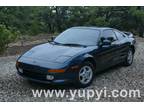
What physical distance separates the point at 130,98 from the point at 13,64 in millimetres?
4015

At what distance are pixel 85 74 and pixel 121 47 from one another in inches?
77.6

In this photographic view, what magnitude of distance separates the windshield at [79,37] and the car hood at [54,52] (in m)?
0.33

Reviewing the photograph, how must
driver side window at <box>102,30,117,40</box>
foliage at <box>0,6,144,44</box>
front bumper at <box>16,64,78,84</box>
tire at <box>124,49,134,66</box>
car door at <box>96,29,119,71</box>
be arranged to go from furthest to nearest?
foliage at <box>0,6,144,44</box>
tire at <box>124,49,134,66</box>
driver side window at <box>102,30,117,40</box>
car door at <box>96,29,119,71</box>
front bumper at <box>16,64,78,84</box>

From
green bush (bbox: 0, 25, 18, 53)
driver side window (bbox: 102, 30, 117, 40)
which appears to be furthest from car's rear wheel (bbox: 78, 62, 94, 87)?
green bush (bbox: 0, 25, 18, 53)

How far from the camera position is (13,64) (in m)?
8.62

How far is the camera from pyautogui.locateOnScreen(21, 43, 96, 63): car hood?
630 centimetres

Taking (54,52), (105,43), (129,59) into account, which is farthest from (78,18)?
(54,52)

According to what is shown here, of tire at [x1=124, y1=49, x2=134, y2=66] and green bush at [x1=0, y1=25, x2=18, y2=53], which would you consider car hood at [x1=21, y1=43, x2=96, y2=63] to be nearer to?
tire at [x1=124, y1=49, x2=134, y2=66]

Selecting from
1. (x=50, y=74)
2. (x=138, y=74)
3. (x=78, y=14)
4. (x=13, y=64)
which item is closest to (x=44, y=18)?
(x=78, y=14)

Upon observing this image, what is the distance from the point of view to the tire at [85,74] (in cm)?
642

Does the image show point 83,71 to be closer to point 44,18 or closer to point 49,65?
point 49,65

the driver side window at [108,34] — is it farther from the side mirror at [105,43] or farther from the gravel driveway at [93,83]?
the gravel driveway at [93,83]

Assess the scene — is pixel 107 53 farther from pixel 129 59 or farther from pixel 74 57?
pixel 129 59

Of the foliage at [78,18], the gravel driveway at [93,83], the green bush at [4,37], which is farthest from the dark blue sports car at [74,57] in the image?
the foliage at [78,18]
